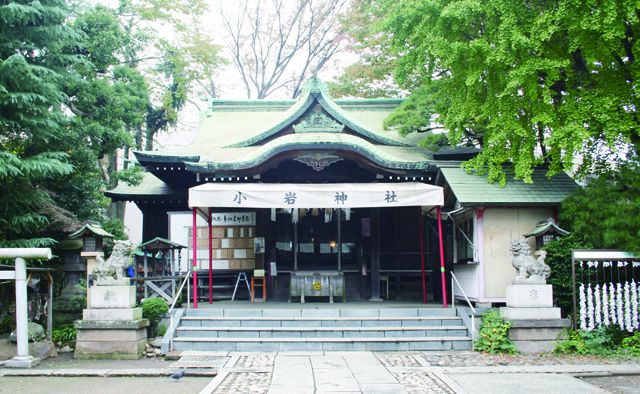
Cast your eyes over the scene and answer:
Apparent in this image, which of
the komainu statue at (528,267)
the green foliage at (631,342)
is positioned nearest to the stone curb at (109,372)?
the komainu statue at (528,267)

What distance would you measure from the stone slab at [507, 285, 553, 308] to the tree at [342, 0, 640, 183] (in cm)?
280

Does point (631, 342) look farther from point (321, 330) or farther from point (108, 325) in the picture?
point (108, 325)

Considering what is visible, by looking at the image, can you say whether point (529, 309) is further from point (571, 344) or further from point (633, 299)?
point (633, 299)

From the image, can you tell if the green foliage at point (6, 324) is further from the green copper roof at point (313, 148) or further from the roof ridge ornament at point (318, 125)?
→ the roof ridge ornament at point (318, 125)

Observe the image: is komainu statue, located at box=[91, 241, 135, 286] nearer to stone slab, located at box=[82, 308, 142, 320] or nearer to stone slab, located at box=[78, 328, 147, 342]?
stone slab, located at box=[82, 308, 142, 320]

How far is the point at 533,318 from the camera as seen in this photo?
1135cm

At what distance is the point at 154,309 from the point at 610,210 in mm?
9838

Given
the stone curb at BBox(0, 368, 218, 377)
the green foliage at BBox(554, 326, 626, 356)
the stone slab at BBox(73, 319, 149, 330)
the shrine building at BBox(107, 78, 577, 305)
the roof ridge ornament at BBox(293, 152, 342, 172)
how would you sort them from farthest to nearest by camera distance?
the roof ridge ornament at BBox(293, 152, 342, 172) → the shrine building at BBox(107, 78, 577, 305) → the stone slab at BBox(73, 319, 149, 330) → the green foliage at BBox(554, 326, 626, 356) → the stone curb at BBox(0, 368, 218, 377)

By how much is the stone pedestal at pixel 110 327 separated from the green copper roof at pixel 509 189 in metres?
7.50

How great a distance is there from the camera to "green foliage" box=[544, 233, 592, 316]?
12.3m

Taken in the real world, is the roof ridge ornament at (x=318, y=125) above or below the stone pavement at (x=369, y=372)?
above

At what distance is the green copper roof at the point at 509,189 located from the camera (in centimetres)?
1348

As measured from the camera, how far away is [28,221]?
508 inches

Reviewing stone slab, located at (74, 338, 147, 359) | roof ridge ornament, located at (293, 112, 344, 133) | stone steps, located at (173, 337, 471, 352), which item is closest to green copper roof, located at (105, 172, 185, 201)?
roof ridge ornament, located at (293, 112, 344, 133)
